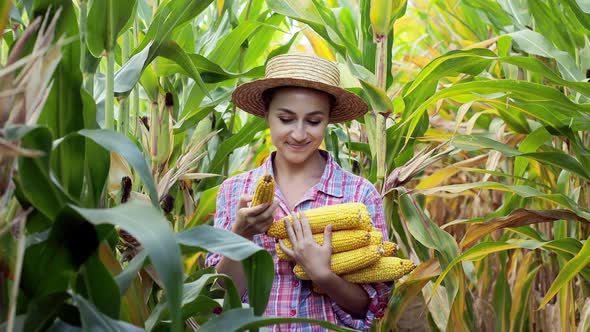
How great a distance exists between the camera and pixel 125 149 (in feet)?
2.72

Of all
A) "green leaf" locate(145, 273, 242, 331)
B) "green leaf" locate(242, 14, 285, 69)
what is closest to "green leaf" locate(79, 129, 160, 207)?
"green leaf" locate(145, 273, 242, 331)

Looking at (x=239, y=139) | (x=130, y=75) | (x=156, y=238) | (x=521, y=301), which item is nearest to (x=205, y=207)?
(x=239, y=139)

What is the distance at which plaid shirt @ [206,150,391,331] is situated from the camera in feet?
4.74

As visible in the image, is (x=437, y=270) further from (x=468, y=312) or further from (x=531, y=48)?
(x=531, y=48)

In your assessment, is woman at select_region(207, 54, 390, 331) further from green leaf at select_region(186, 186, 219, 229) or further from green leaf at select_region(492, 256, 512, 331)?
green leaf at select_region(492, 256, 512, 331)

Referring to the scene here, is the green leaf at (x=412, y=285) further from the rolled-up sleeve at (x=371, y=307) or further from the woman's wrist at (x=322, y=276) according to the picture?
the woman's wrist at (x=322, y=276)

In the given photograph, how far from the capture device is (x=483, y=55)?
5.73 feet

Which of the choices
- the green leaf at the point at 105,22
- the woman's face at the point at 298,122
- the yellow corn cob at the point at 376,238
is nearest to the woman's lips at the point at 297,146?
the woman's face at the point at 298,122

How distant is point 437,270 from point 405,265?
1.12ft

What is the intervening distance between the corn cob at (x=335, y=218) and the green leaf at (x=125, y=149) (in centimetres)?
53

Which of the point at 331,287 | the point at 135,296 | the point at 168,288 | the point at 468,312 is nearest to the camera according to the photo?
the point at 168,288

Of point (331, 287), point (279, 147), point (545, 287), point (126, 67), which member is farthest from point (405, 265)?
point (545, 287)

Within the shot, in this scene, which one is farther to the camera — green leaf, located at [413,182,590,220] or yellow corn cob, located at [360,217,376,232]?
green leaf, located at [413,182,590,220]

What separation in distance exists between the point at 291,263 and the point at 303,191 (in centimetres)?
15
